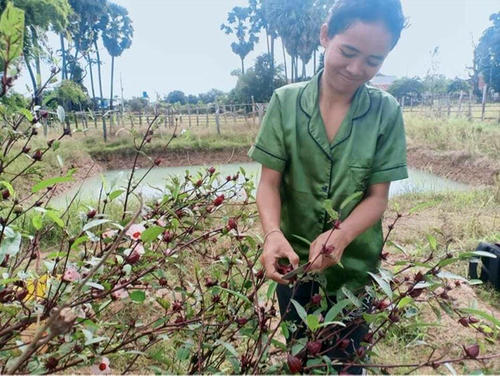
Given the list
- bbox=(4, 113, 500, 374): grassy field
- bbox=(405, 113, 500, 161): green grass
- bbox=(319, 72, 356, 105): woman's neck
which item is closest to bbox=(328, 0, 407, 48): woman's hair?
bbox=(319, 72, 356, 105): woman's neck

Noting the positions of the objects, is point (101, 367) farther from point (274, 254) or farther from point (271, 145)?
point (271, 145)

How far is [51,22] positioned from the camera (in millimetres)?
8586

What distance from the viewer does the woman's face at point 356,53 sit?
0.74m

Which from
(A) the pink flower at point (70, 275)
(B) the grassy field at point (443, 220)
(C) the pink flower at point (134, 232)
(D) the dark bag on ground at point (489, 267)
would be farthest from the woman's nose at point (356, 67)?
(D) the dark bag on ground at point (489, 267)

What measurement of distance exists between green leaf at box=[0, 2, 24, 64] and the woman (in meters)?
0.48

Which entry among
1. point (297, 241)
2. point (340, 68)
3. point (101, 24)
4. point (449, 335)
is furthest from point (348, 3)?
point (101, 24)

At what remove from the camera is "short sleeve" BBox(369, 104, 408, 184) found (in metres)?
0.81

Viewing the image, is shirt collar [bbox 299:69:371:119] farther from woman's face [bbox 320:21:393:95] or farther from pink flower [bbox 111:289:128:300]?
pink flower [bbox 111:289:128:300]

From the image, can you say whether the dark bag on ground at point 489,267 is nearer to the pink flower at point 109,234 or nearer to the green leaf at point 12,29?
the pink flower at point 109,234

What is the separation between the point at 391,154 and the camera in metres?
0.82

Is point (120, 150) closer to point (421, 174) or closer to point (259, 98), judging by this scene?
point (421, 174)

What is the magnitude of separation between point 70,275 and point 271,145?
45 centimetres

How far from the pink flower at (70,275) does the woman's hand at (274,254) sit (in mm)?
300

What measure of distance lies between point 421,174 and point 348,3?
8255 mm
